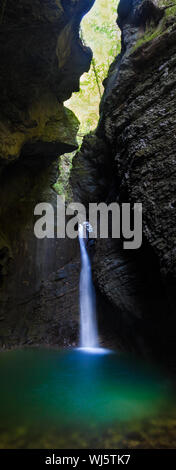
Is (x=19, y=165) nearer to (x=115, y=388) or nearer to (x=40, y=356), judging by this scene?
(x=40, y=356)

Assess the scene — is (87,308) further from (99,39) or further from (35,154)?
(99,39)

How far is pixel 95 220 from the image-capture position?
29.1 ft

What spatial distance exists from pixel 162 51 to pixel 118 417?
703 cm

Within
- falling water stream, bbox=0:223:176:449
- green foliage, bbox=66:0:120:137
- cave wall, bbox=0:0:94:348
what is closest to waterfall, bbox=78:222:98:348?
cave wall, bbox=0:0:94:348

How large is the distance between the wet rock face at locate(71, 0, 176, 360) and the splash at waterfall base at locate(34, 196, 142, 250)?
33 cm

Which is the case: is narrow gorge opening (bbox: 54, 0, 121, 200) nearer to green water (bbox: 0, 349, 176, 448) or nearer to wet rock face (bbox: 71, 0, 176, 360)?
wet rock face (bbox: 71, 0, 176, 360)

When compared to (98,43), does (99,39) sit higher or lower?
higher

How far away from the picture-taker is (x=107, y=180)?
9164 millimetres

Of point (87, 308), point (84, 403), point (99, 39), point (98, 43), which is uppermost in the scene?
point (99, 39)

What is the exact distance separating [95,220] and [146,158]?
3762mm

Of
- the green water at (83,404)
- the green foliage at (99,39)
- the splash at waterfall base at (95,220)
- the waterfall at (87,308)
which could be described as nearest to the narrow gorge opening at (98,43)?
the green foliage at (99,39)

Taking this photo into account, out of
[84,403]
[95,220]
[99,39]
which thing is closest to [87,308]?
[95,220]

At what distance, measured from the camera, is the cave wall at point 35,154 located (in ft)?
17.4

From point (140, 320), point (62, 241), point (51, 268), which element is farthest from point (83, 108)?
point (140, 320)
